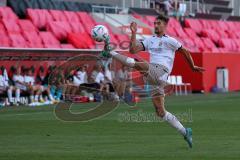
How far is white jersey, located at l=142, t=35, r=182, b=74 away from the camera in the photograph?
1460 centimetres

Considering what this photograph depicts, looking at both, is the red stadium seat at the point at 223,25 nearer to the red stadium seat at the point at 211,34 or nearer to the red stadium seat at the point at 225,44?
the red stadium seat at the point at 211,34

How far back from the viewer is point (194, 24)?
164 feet

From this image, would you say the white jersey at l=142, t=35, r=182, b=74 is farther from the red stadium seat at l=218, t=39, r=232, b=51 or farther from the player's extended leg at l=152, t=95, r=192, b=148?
the red stadium seat at l=218, t=39, r=232, b=51

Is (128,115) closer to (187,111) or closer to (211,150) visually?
(187,111)

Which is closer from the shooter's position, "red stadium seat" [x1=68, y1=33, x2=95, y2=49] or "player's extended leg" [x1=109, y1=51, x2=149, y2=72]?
"player's extended leg" [x1=109, y1=51, x2=149, y2=72]

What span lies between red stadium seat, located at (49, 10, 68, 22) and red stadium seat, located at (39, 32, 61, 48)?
218cm

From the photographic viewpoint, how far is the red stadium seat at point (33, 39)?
3356 cm

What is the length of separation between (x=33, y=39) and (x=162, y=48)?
20.1m

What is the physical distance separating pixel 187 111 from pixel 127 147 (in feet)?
38.2

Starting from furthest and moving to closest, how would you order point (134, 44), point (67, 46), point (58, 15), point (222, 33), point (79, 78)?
1. point (222, 33)
2. point (58, 15)
3. point (67, 46)
4. point (79, 78)
5. point (134, 44)

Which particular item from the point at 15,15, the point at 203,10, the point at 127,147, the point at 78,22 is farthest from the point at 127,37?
the point at 127,147

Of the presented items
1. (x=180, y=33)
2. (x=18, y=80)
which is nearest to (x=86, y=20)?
(x=180, y=33)

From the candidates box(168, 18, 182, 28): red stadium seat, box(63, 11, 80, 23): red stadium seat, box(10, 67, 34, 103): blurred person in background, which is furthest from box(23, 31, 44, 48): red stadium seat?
box(168, 18, 182, 28): red stadium seat

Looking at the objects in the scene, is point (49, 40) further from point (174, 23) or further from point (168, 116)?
point (168, 116)
